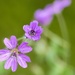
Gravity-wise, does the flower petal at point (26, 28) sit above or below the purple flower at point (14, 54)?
above

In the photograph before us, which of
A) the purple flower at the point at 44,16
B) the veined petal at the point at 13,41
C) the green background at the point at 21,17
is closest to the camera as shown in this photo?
the veined petal at the point at 13,41

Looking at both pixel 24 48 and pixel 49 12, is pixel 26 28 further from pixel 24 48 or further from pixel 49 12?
pixel 49 12

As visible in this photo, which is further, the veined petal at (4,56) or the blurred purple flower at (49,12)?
the blurred purple flower at (49,12)

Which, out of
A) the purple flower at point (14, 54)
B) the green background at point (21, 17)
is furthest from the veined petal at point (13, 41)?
the green background at point (21, 17)

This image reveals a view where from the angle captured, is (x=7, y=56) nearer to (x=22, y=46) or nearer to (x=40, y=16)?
(x=22, y=46)

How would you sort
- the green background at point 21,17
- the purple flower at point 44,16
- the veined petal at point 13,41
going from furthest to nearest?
the green background at point 21,17 < the purple flower at point 44,16 < the veined petal at point 13,41

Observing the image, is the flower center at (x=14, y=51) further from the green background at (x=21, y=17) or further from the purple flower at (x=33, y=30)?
the green background at (x=21, y=17)

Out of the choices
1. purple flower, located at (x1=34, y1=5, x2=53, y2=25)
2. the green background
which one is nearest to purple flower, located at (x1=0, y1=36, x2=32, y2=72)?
purple flower, located at (x1=34, y1=5, x2=53, y2=25)

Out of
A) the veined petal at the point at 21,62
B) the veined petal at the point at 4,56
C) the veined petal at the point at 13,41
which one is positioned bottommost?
the veined petal at the point at 21,62

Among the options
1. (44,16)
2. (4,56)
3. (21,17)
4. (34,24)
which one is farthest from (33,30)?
(21,17)
